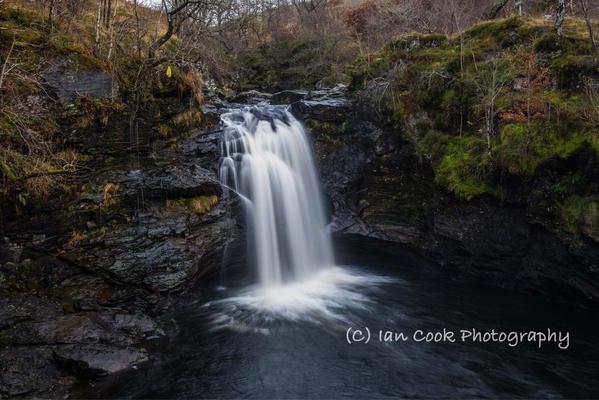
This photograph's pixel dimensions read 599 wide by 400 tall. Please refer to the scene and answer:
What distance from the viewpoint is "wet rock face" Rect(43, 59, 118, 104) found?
26.1 ft

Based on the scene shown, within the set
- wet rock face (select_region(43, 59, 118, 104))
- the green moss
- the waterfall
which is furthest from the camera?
the waterfall

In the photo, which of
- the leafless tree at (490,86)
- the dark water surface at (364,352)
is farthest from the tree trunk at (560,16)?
the dark water surface at (364,352)

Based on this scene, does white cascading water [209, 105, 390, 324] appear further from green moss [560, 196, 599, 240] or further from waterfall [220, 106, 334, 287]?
green moss [560, 196, 599, 240]

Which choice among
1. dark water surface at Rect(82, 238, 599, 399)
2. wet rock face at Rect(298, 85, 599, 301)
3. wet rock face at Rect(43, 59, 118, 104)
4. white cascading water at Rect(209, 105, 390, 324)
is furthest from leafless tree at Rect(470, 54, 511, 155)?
wet rock face at Rect(43, 59, 118, 104)

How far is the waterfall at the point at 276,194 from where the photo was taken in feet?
32.0

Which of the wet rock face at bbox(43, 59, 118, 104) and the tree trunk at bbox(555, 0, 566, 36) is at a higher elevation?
the tree trunk at bbox(555, 0, 566, 36)

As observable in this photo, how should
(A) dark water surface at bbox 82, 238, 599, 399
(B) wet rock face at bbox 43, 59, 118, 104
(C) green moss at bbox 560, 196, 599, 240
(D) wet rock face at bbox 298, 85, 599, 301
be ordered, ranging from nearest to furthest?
(A) dark water surface at bbox 82, 238, 599, 399 < (C) green moss at bbox 560, 196, 599, 240 < (B) wet rock face at bbox 43, 59, 118, 104 < (D) wet rock face at bbox 298, 85, 599, 301

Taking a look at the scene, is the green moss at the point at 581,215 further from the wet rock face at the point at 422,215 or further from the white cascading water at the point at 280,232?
the white cascading water at the point at 280,232

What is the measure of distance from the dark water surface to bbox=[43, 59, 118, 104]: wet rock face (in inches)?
191

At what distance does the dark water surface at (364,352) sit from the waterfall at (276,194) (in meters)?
1.25

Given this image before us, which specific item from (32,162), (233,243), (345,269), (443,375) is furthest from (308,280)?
(32,162)

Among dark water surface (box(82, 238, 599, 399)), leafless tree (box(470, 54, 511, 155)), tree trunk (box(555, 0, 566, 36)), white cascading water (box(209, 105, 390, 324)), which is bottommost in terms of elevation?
dark water surface (box(82, 238, 599, 399))

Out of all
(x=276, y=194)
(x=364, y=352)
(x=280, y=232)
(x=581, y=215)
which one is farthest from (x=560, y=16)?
(x=364, y=352)

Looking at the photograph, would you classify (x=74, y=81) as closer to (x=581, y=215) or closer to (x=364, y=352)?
(x=364, y=352)
